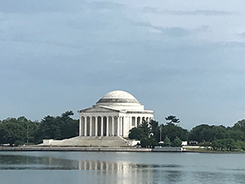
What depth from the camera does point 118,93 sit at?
573ft

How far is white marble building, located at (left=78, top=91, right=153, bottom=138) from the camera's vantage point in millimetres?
166750

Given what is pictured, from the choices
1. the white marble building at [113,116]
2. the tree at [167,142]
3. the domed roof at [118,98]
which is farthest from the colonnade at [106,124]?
the tree at [167,142]

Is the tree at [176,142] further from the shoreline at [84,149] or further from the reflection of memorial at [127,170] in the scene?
the reflection of memorial at [127,170]

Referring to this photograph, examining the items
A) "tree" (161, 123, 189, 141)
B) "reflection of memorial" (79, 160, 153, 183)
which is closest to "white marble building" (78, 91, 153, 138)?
"tree" (161, 123, 189, 141)

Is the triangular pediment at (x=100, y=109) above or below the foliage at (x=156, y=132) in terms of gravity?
above

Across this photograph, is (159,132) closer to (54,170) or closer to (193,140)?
(193,140)

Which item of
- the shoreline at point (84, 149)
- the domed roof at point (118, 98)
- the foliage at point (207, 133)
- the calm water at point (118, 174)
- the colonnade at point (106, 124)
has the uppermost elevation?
the domed roof at point (118, 98)

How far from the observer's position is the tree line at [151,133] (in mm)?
141375

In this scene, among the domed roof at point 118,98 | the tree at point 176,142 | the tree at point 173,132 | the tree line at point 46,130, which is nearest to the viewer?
the tree at point 176,142

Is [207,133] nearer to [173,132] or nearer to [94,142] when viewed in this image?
[173,132]

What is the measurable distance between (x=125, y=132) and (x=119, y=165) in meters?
84.3

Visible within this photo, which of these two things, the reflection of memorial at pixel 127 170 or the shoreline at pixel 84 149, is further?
the shoreline at pixel 84 149

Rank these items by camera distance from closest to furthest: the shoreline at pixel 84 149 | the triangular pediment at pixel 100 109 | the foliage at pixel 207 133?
the shoreline at pixel 84 149
the foliage at pixel 207 133
the triangular pediment at pixel 100 109

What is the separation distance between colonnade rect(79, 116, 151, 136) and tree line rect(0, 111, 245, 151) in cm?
446
